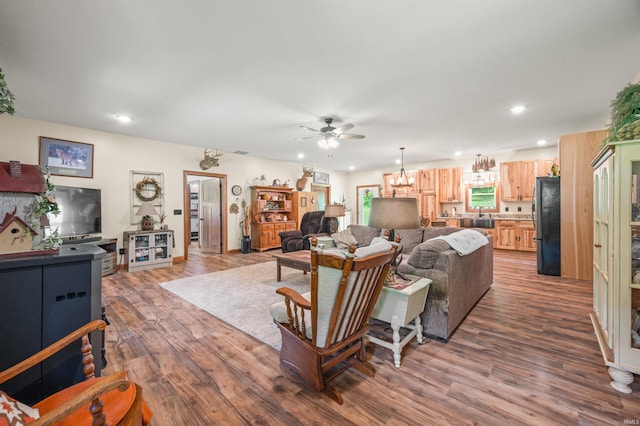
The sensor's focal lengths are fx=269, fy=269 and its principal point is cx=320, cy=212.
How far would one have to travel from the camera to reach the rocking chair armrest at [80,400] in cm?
77

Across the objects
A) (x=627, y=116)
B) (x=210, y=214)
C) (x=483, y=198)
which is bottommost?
(x=210, y=214)

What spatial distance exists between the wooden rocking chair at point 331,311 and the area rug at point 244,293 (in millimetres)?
556

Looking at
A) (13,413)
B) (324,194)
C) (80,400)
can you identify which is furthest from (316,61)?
(324,194)

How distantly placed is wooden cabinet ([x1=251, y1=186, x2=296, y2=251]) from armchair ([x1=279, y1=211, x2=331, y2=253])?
107 cm

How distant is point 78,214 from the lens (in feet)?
14.7

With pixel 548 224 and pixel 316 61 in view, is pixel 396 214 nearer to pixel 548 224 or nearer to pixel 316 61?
pixel 316 61

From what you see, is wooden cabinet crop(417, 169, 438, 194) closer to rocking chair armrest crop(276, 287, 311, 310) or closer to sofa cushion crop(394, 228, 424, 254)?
sofa cushion crop(394, 228, 424, 254)

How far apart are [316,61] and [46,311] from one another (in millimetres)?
2676

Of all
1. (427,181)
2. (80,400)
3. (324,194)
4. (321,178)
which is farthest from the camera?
(324,194)

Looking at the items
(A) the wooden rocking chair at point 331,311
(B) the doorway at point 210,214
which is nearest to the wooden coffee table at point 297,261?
(A) the wooden rocking chair at point 331,311

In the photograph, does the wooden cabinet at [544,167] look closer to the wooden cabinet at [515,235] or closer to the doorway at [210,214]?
the wooden cabinet at [515,235]

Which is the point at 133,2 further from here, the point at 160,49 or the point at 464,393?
the point at 464,393

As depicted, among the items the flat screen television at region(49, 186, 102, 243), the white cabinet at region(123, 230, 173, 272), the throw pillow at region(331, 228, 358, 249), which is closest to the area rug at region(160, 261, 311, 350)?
the throw pillow at region(331, 228, 358, 249)

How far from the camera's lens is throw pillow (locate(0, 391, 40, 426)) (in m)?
0.83
